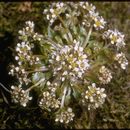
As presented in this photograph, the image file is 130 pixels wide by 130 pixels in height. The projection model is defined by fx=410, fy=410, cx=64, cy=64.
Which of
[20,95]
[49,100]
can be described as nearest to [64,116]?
[49,100]

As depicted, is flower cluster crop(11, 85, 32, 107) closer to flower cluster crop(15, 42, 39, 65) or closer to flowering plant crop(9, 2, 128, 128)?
flowering plant crop(9, 2, 128, 128)

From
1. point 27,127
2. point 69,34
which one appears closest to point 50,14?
point 69,34

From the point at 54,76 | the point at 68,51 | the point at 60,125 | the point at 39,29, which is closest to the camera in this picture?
the point at 68,51

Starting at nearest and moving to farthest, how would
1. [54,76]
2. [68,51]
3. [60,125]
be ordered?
[68,51], [54,76], [60,125]

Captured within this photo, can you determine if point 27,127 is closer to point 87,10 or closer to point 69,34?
point 69,34

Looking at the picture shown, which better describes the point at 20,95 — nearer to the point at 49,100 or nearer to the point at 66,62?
the point at 49,100

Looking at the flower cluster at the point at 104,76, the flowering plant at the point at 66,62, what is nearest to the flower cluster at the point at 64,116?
the flowering plant at the point at 66,62

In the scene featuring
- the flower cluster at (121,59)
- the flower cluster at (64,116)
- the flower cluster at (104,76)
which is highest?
the flower cluster at (121,59)

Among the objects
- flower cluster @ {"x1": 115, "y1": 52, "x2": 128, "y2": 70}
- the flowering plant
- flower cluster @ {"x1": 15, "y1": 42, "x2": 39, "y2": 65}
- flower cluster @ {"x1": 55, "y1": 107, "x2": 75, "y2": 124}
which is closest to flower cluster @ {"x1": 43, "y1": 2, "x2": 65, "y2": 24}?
the flowering plant

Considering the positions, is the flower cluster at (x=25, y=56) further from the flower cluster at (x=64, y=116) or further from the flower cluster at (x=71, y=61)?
the flower cluster at (x=64, y=116)
